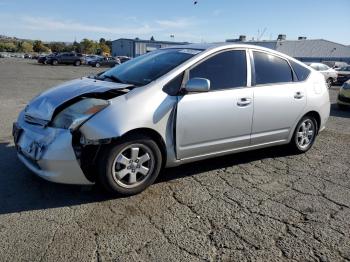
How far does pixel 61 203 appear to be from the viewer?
11.6 ft

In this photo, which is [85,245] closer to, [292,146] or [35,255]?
[35,255]

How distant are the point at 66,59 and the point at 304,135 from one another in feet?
132

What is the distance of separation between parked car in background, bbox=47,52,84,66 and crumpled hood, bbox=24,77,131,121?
39.7 meters

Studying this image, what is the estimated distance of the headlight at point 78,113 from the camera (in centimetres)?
343

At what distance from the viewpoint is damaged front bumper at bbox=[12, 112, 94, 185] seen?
11.1 feet

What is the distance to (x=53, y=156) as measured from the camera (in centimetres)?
337

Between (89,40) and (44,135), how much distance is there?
115008 mm

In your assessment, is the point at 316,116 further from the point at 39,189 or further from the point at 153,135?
the point at 39,189

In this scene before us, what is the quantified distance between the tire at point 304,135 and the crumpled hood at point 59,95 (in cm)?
286

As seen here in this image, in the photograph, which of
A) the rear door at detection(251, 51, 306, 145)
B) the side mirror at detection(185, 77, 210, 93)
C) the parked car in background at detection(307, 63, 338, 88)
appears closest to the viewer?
the side mirror at detection(185, 77, 210, 93)

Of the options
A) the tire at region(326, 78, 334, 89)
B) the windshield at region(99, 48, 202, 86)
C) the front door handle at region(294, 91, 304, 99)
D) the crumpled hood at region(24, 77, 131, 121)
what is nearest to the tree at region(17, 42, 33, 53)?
A: the tire at region(326, 78, 334, 89)

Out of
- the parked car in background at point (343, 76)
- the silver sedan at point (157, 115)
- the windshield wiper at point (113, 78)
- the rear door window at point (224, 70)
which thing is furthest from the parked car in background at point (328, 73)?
the windshield wiper at point (113, 78)

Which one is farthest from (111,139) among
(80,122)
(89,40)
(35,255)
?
(89,40)

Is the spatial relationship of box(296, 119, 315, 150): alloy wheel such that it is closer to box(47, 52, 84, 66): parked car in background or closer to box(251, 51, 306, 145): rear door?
box(251, 51, 306, 145): rear door
